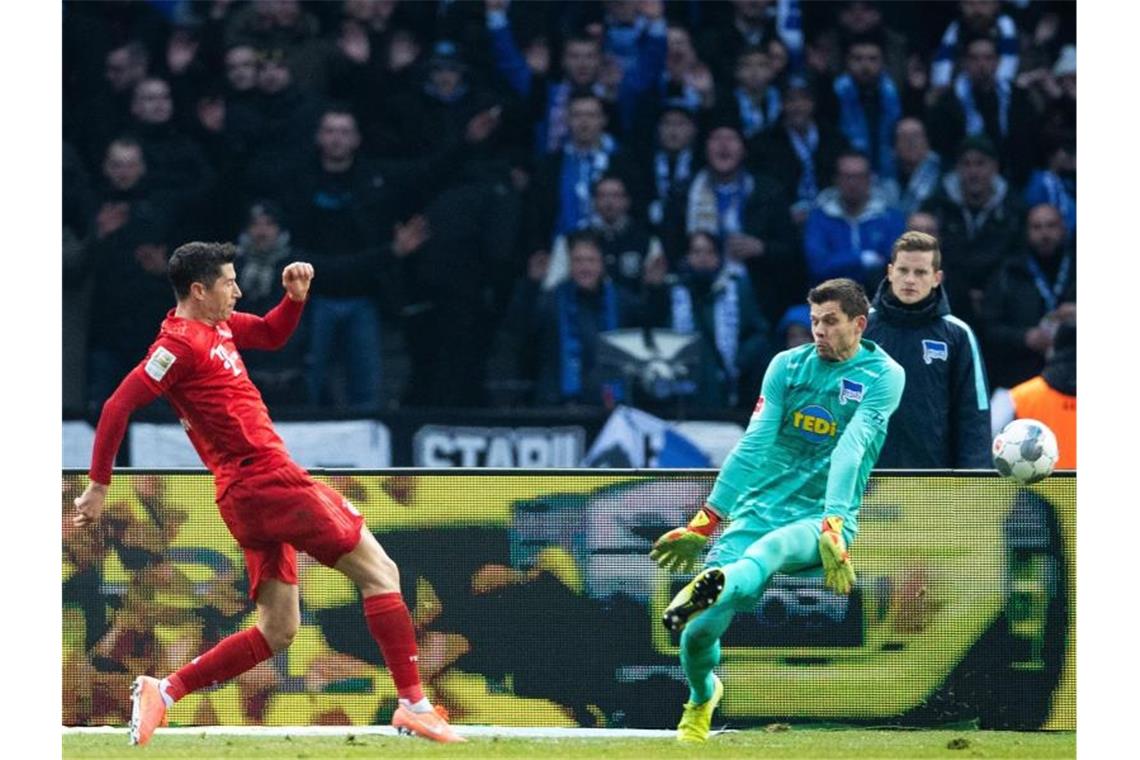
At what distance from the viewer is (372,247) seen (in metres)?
14.1

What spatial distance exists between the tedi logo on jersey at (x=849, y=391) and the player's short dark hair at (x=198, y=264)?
2.38 metres

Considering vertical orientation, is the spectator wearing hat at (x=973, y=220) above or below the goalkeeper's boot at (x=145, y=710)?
above

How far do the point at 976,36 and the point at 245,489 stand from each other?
841cm

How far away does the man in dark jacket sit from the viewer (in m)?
9.31

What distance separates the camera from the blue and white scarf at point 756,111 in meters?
14.7

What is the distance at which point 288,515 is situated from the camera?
327 inches

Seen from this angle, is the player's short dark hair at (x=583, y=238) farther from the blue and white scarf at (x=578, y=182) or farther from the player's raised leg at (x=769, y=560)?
the player's raised leg at (x=769, y=560)

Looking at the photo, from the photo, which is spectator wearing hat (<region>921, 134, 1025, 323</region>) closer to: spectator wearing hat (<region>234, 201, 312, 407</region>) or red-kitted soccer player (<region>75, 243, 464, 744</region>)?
spectator wearing hat (<region>234, 201, 312, 407</region>)

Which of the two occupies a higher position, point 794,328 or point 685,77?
point 685,77

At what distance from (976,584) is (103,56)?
8.38m

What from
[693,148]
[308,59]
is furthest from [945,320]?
[308,59]

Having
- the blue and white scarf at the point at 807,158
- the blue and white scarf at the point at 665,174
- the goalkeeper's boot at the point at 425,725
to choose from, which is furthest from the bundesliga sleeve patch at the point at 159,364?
the blue and white scarf at the point at 807,158

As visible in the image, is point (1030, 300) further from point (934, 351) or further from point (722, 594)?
point (722, 594)

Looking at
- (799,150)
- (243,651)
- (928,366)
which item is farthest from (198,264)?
(799,150)
